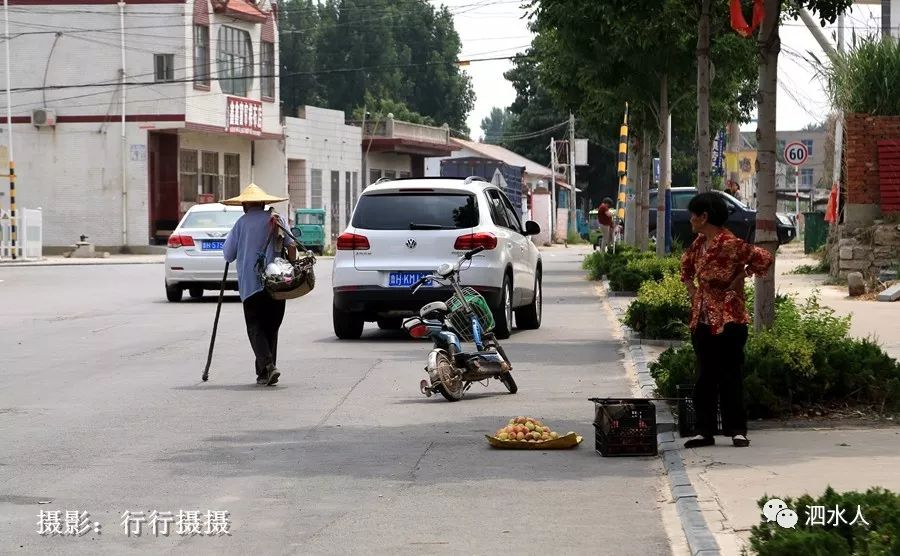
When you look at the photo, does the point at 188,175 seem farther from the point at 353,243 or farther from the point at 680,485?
the point at 680,485

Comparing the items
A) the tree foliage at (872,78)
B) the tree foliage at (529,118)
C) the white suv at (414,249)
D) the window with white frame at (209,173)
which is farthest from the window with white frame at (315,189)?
the white suv at (414,249)

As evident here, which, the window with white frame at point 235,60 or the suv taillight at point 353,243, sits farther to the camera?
the window with white frame at point 235,60

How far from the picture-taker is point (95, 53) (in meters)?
55.0

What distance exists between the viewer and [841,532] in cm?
588

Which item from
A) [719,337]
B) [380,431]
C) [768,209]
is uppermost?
[768,209]

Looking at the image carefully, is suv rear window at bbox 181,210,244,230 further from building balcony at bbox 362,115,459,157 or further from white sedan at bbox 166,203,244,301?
building balcony at bbox 362,115,459,157

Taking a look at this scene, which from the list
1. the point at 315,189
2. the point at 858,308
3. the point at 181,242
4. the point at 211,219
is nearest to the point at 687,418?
the point at 858,308

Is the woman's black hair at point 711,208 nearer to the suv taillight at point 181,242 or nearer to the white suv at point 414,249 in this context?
the white suv at point 414,249

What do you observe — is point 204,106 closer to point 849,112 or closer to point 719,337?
point 849,112

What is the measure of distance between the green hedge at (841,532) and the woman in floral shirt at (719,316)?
3148 millimetres

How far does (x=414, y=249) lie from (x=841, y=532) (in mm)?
12205

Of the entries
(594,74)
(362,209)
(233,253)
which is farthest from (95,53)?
(233,253)

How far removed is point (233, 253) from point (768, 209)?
5.00m

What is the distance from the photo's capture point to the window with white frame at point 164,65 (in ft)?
180
